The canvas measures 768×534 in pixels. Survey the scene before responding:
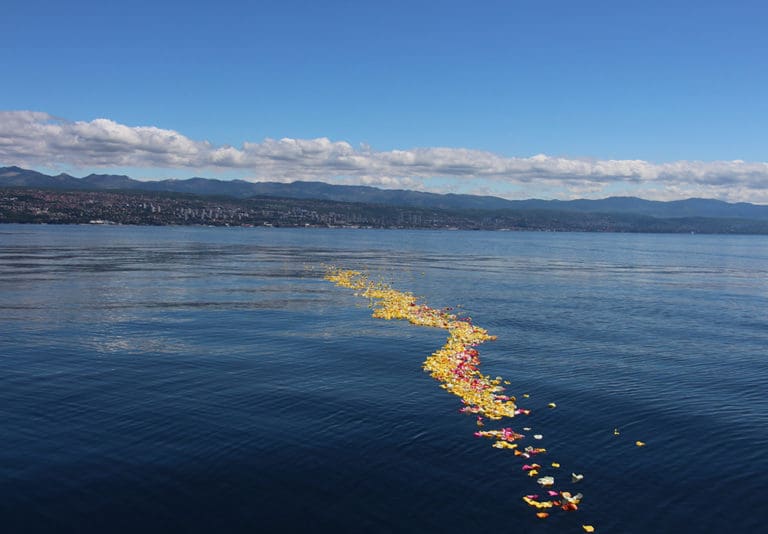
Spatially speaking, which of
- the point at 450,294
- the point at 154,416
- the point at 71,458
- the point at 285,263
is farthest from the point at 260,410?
the point at 285,263

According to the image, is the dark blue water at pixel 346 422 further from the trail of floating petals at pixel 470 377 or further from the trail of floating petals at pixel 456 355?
the trail of floating petals at pixel 456 355

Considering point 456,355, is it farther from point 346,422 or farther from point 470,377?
point 346,422

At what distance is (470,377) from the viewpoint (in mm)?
39781

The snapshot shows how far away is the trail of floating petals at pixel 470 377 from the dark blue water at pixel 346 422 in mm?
758

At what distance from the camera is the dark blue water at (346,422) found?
22000mm

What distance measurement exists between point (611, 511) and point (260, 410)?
19.8 metres

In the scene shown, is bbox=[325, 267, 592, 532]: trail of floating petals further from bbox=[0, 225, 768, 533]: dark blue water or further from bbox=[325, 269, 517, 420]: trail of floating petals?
bbox=[0, 225, 768, 533]: dark blue water

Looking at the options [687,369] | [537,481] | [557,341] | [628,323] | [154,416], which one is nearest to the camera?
[537,481]

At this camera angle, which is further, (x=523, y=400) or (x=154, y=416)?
(x=523, y=400)

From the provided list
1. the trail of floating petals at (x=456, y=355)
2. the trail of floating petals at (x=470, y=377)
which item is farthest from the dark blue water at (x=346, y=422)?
the trail of floating petals at (x=456, y=355)

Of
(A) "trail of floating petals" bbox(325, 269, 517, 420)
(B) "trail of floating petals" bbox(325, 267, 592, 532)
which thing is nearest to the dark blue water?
(B) "trail of floating petals" bbox(325, 267, 592, 532)

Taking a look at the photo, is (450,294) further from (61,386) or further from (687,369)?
(61,386)

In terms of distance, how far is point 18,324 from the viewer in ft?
184

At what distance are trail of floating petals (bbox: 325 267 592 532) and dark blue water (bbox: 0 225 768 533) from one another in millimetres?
758
